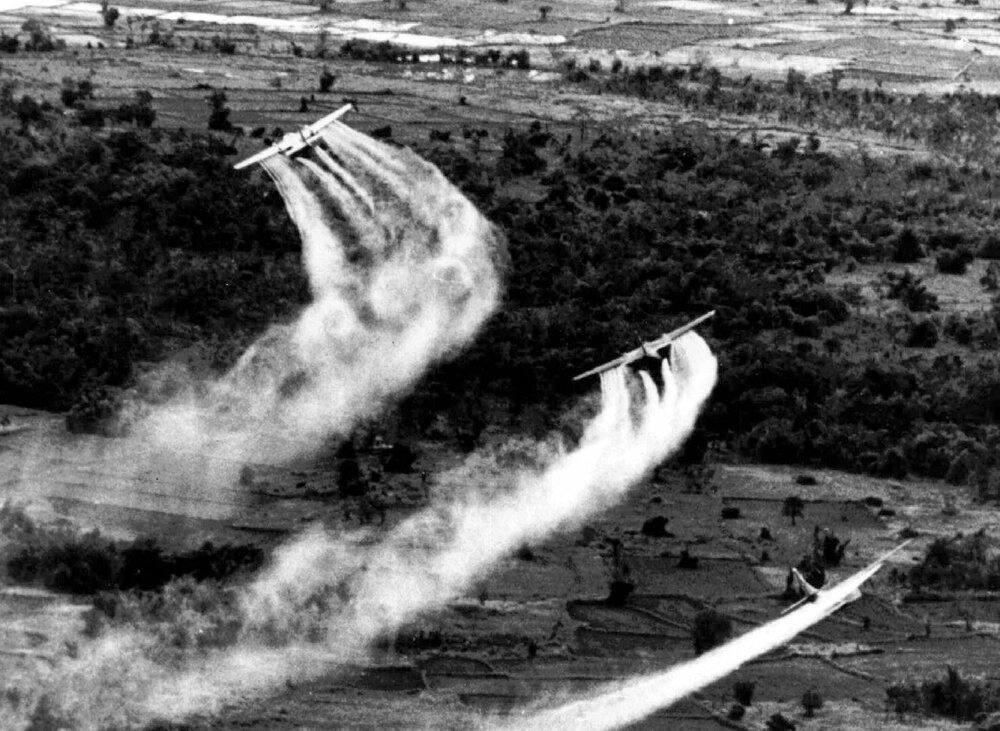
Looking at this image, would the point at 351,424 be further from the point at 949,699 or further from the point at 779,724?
the point at 949,699

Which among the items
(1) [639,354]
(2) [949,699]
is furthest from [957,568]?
(1) [639,354]

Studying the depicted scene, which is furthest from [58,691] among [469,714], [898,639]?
[898,639]

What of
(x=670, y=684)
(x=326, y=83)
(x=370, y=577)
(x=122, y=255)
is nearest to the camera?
(x=670, y=684)

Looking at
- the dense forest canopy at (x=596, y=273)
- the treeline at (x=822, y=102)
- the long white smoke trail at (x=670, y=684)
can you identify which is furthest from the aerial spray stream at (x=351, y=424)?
the treeline at (x=822, y=102)

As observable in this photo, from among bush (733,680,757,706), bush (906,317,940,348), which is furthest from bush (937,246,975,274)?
bush (733,680,757,706)

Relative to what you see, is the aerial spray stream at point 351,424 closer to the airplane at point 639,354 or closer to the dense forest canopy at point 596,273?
the airplane at point 639,354

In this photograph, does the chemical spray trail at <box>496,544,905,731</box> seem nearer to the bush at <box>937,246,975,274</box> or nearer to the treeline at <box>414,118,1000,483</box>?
the treeline at <box>414,118,1000,483</box>
